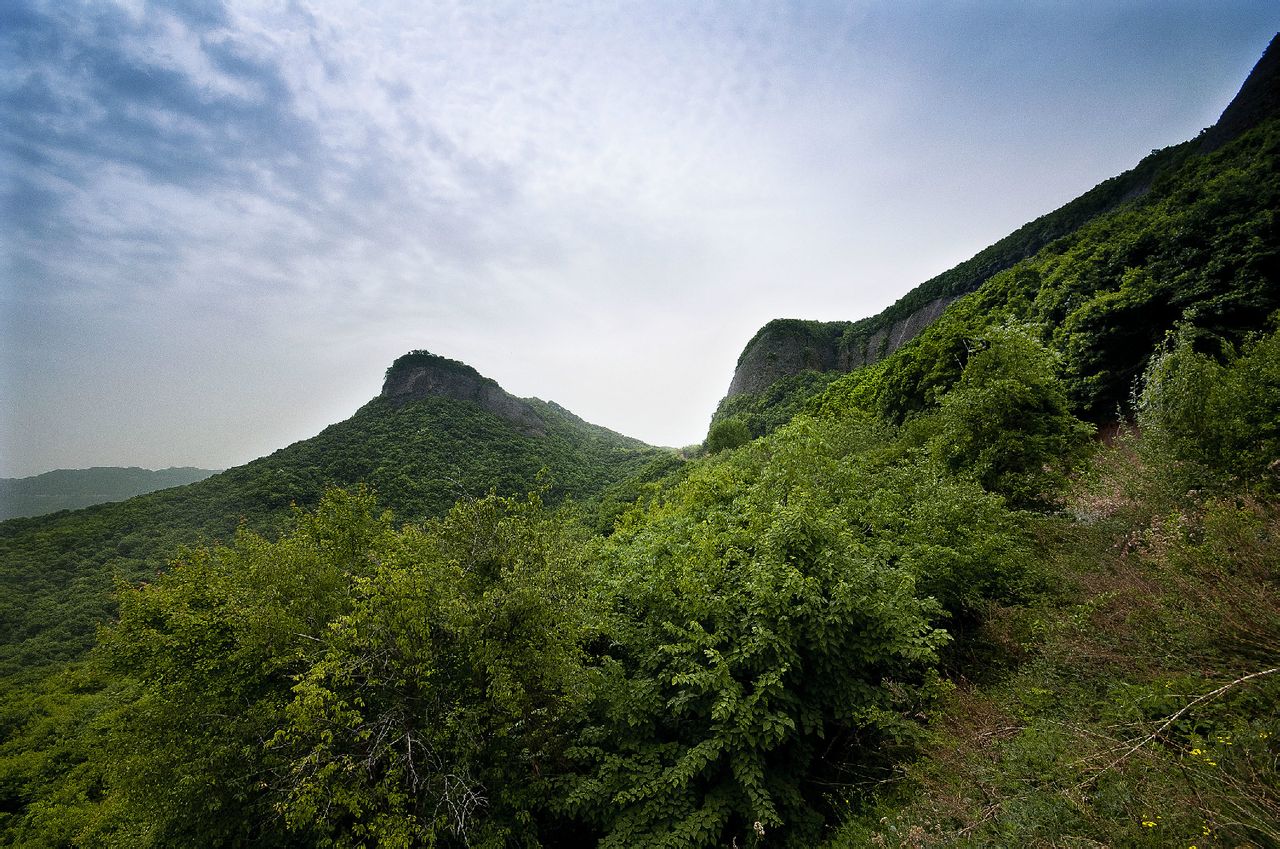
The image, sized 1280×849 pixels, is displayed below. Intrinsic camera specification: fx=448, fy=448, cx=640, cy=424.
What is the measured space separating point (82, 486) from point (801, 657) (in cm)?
20226

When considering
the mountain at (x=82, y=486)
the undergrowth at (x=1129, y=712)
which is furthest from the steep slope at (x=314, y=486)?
the mountain at (x=82, y=486)

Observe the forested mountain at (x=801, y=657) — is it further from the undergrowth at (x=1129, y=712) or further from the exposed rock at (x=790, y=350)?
the exposed rock at (x=790, y=350)

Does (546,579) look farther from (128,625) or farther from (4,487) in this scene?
(4,487)

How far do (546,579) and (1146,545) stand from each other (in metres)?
11.0

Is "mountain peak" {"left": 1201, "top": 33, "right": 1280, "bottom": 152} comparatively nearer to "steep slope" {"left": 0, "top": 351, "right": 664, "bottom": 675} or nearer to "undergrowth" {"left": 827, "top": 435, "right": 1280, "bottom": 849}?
"undergrowth" {"left": 827, "top": 435, "right": 1280, "bottom": 849}

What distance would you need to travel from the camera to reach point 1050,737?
4906 mm

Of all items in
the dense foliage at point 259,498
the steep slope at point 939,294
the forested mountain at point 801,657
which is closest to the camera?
the forested mountain at point 801,657

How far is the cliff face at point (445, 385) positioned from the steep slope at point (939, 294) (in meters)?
37.6

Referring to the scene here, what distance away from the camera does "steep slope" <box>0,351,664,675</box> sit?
3356cm

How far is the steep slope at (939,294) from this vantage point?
899 inches

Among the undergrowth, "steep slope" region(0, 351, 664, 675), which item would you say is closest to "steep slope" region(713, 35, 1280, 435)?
the undergrowth

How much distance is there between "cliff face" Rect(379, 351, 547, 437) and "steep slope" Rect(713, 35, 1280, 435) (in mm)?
37611

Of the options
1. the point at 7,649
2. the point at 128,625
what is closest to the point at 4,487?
the point at 7,649

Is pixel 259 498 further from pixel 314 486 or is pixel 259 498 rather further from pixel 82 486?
pixel 82 486
